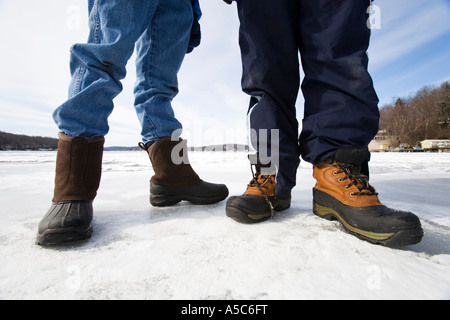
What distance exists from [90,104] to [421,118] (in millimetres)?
31207

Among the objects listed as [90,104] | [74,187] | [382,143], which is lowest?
[74,187]

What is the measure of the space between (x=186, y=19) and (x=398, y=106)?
3387 cm

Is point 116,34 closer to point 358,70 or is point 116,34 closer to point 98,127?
point 98,127

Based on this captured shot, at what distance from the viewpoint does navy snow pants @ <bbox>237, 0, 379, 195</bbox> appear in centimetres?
65

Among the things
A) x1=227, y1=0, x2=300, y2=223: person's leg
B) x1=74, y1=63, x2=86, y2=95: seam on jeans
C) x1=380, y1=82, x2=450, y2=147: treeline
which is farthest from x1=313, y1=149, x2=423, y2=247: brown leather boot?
x1=380, y1=82, x2=450, y2=147: treeline

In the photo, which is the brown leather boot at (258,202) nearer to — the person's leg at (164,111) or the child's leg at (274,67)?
the child's leg at (274,67)

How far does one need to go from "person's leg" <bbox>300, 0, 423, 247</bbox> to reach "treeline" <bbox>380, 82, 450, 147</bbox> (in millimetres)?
29350

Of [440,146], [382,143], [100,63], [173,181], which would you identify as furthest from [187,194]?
[382,143]

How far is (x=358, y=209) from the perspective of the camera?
545mm

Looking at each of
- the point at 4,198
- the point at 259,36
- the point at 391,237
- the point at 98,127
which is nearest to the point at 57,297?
the point at 98,127

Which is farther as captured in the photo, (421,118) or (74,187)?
(421,118)

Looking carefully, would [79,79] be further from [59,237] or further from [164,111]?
[59,237]

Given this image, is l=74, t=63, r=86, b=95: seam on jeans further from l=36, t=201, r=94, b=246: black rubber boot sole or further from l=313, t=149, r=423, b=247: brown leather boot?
l=313, t=149, r=423, b=247: brown leather boot

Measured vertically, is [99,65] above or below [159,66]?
below
